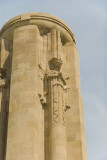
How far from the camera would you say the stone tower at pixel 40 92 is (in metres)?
15.8

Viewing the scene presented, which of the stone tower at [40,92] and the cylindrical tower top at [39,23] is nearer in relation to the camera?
the stone tower at [40,92]

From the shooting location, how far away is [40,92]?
17250 millimetres

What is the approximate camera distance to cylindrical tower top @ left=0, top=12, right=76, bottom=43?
19922 millimetres

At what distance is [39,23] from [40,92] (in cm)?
496

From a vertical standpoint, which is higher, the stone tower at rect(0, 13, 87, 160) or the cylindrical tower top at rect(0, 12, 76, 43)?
the cylindrical tower top at rect(0, 12, 76, 43)

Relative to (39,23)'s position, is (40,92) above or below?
below

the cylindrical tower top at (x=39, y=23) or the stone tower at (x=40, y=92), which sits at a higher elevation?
the cylindrical tower top at (x=39, y=23)

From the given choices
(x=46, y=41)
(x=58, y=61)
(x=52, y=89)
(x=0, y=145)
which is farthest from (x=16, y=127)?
(x=46, y=41)

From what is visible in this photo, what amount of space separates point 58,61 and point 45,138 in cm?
457

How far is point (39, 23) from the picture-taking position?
19938 millimetres

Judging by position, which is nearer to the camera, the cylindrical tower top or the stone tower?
the stone tower

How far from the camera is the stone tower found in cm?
1581

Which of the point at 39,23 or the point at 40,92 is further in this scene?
the point at 39,23

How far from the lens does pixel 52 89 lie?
696 inches
